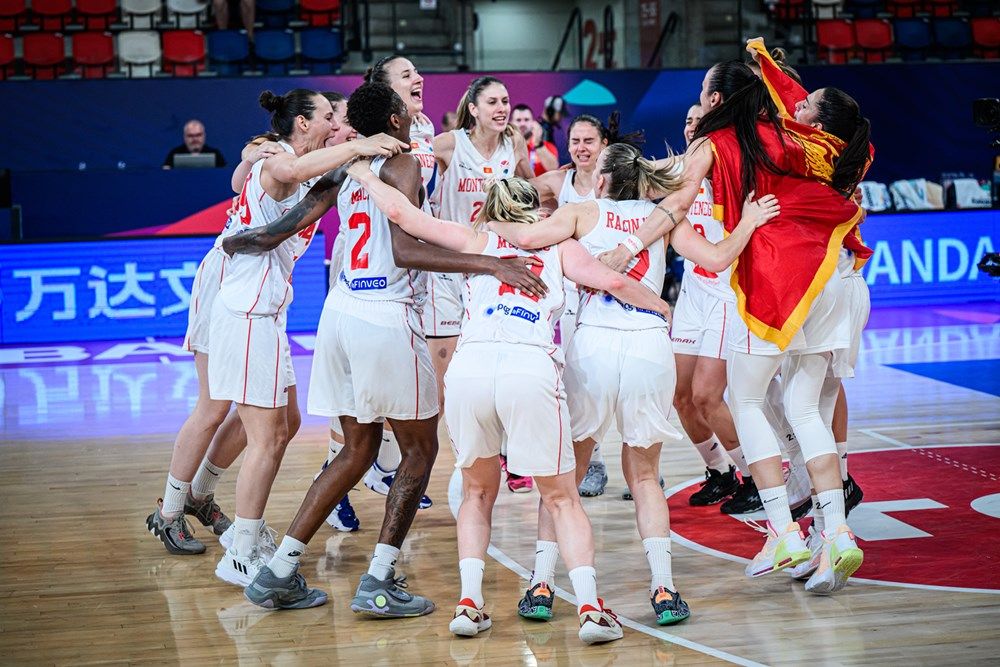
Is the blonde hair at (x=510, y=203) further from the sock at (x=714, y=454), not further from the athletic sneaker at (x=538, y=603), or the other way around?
the sock at (x=714, y=454)

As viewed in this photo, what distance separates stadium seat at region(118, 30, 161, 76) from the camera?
1555 centimetres


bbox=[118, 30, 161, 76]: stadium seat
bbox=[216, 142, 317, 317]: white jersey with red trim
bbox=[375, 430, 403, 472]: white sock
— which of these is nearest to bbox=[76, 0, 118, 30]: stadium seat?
bbox=[118, 30, 161, 76]: stadium seat

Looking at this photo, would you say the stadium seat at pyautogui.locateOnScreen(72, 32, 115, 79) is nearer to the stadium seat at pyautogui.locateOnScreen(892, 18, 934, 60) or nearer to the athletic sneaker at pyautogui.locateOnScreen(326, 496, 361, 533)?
the stadium seat at pyautogui.locateOnScreen(892, 18, 934, 60)

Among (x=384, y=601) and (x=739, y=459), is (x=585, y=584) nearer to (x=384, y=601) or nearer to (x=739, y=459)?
(x=384, y=601)

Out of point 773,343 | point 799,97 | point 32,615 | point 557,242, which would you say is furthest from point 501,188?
point 32,615

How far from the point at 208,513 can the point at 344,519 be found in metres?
0.66

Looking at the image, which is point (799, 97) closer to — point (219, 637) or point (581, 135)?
point (581, 135)

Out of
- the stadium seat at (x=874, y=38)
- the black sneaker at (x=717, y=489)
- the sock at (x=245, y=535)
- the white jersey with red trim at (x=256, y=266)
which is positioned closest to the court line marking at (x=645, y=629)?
the sock at (x=245, y=535)

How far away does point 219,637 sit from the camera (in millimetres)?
4652

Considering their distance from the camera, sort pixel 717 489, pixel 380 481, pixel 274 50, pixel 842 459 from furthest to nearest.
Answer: pixel 274 50 < pixel 380 481 < pixel 717 489 < pixel 842 459

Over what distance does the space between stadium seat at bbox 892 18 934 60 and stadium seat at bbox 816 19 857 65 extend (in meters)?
0.68

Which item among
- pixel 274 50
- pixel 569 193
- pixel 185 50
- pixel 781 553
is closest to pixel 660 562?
pixel 781 553

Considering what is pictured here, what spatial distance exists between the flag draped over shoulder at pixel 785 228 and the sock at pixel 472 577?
1.49 meters

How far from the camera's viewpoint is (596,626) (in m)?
4.41
